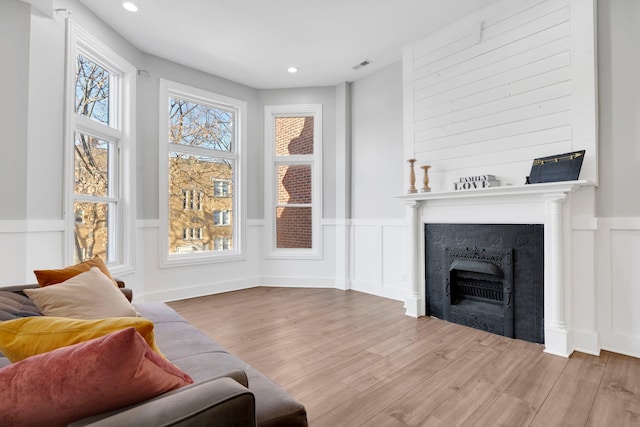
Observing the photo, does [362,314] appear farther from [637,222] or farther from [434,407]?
[637,222]

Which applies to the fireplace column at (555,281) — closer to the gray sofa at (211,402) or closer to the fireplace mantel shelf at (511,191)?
the fireplace mantel shelf at (511,191)

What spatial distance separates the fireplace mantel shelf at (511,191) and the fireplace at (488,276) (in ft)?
0.97

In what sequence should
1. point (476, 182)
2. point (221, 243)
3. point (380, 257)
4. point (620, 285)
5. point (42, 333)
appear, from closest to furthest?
point (42, 333) < point (620, 285) < point (476, 182) < point (380, 257) < point (221, 243)

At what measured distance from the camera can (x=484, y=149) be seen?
302 centimetres

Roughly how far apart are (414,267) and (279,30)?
288 cm

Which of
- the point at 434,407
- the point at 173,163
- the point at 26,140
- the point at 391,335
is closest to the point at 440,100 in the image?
the point at 391,335

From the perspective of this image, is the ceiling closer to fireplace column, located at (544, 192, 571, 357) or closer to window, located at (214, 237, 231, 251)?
fireplace column, located at (544, 192, 571, 357)

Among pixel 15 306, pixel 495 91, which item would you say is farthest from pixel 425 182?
pixel 15 306

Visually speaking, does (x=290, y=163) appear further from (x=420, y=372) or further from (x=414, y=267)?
(x=420, y=372)

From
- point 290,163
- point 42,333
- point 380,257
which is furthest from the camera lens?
point 290,163

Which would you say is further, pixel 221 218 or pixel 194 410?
pixel 221 218

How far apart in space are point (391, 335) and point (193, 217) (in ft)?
9.79

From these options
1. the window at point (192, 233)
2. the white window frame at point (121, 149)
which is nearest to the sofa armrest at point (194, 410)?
the white window frame at point (121, 149)

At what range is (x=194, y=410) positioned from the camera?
2.47ft
